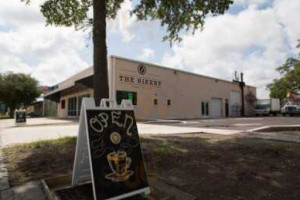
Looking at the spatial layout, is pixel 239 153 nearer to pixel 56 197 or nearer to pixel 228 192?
pixel 228 192

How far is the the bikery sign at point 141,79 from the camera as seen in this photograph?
A: 2261cm

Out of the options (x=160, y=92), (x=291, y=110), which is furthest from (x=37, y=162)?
(x=291, y=110)

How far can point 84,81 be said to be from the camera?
23.4 m

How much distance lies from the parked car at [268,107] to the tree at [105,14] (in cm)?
3291

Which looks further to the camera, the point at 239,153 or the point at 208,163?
the point at 239,153

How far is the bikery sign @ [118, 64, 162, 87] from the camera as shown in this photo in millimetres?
22609

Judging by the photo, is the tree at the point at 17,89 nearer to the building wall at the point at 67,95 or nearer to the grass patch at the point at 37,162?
the building wall at the point at 67,95

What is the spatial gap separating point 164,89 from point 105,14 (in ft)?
64.7

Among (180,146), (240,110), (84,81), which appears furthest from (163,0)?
(240,110)

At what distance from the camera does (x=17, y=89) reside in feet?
126

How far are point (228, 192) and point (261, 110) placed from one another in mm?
37868

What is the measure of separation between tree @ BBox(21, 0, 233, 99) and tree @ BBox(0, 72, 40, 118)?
108 ft

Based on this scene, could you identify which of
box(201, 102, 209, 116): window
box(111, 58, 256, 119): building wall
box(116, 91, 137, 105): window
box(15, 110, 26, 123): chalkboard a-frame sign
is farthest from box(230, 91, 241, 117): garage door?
box(15, 110, 26, 123): chalkboard a-frame sign

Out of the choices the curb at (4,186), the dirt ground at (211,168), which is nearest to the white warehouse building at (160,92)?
the dirt ground at (211,168)
